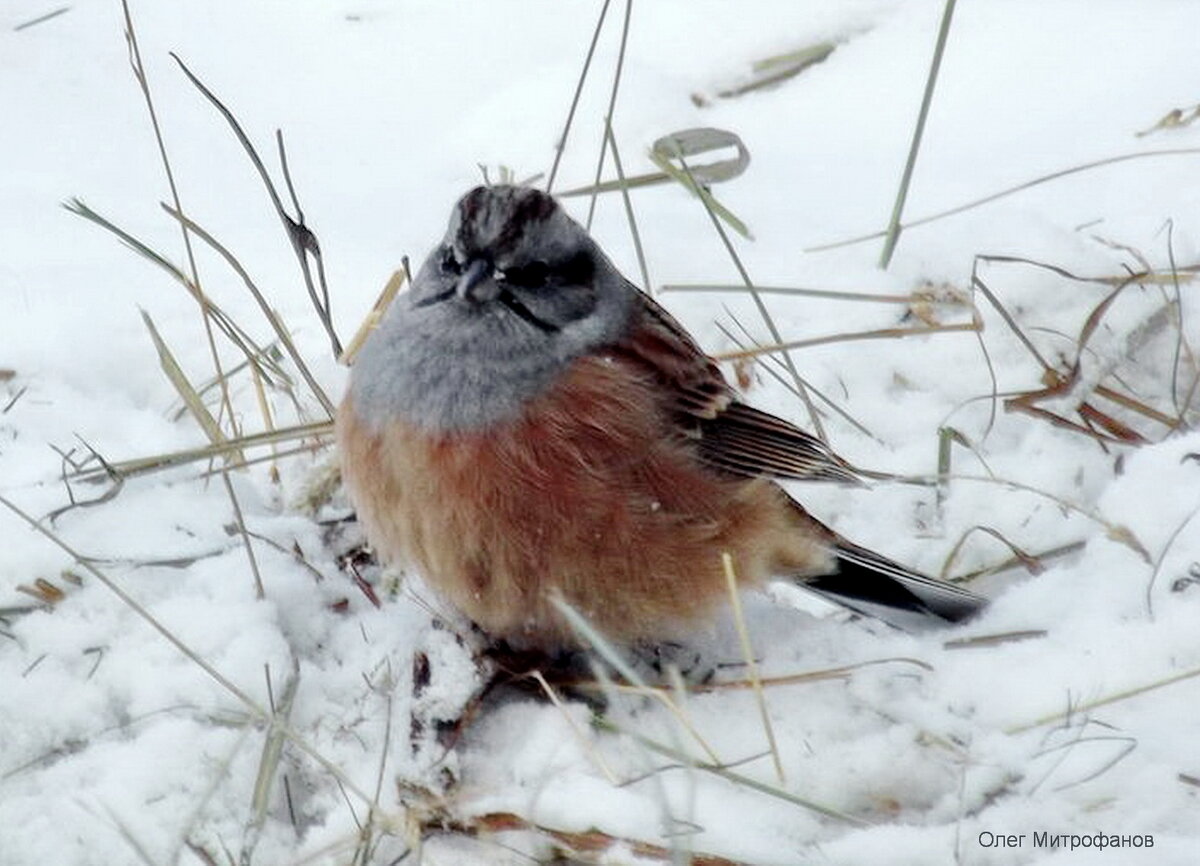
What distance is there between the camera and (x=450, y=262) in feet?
14.7

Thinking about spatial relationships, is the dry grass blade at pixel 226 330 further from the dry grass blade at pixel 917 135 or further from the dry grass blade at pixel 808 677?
the dry grass blade at pixel 917 135

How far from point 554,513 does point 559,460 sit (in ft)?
0.44

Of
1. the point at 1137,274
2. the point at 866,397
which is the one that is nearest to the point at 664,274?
the point at 866,397

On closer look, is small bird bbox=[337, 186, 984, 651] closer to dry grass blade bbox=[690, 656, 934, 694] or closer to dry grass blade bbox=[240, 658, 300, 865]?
dry grass blade bbox=[690, 656, 934, 694]

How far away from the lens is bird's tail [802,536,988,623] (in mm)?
4555

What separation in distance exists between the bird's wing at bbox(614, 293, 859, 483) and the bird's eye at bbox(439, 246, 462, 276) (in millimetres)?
458

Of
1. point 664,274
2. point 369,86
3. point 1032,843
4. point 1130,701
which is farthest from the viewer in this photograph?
point 369,86

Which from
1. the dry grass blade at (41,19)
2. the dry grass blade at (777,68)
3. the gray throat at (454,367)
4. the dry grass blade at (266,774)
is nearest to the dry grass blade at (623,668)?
the gray throat at (454,367)

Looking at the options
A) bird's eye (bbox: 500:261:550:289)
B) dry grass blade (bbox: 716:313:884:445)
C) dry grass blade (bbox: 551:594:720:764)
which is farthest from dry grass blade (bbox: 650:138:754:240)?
dry grass blade (bbox: 551:594:720:764)

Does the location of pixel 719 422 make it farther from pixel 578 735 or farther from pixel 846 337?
pixel 578 735

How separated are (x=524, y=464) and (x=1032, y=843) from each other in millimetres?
1373

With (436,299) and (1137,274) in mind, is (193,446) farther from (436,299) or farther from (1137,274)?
(1137,274)

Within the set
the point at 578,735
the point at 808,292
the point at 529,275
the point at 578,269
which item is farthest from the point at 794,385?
the point at 578,735

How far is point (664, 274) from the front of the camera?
580 cm
